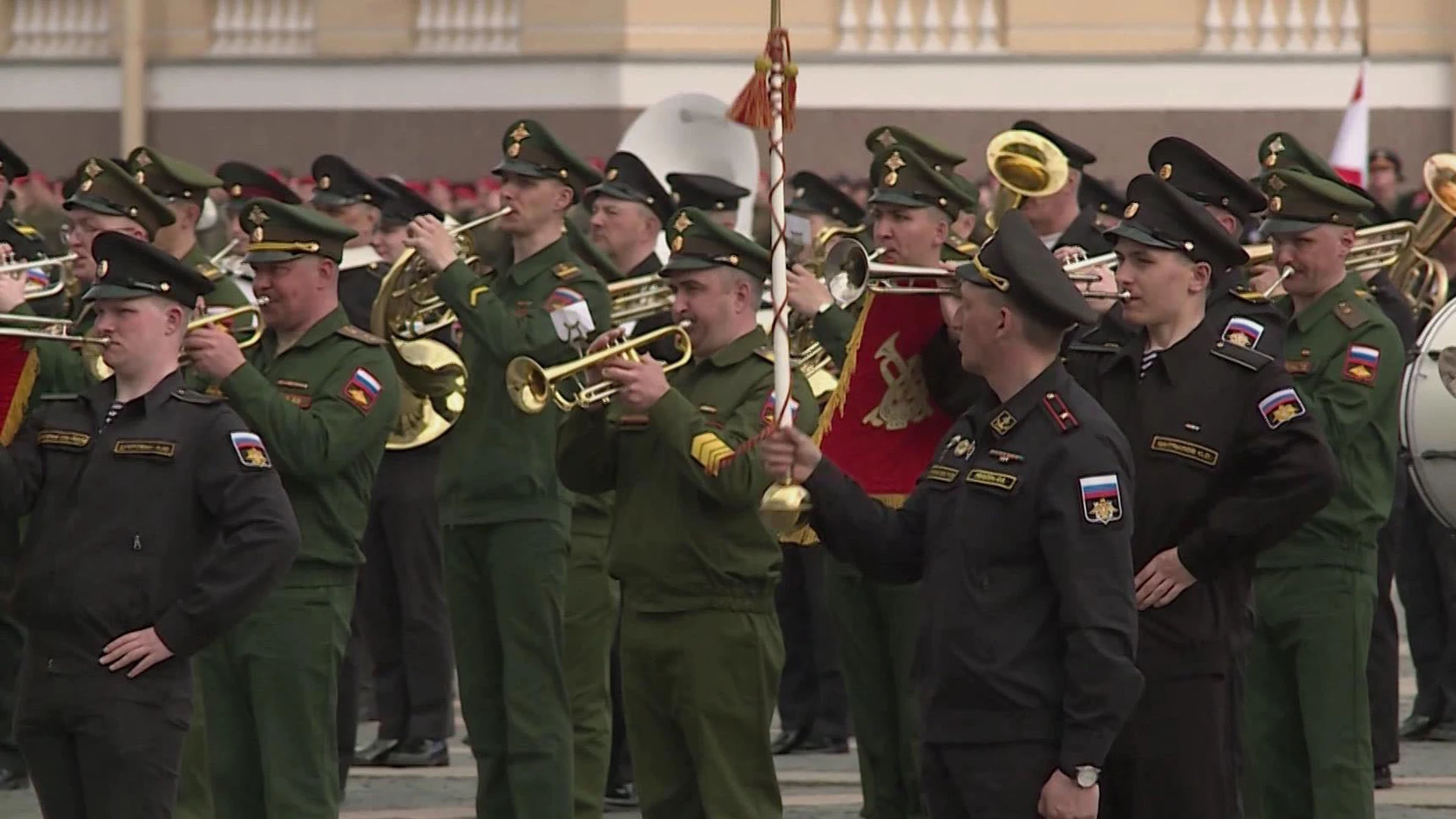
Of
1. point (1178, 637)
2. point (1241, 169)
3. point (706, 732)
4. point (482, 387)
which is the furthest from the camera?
point (1241, 169)

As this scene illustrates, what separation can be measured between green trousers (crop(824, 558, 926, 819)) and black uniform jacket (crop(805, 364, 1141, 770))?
→ 114 inches

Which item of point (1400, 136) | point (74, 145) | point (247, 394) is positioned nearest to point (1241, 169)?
point (1400, 136)

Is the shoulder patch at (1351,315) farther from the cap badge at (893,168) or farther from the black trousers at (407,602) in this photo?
the black trousers at (407,602)

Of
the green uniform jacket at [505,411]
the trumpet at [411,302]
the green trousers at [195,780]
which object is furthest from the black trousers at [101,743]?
the trumpet at [411,302]

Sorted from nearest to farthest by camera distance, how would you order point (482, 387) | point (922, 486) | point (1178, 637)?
point (922, 486)
point (1178, 637)
point (482, 387)

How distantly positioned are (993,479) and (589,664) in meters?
3.55

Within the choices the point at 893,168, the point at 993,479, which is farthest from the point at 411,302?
the point at 993,479

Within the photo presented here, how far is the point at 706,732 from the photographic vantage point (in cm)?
895

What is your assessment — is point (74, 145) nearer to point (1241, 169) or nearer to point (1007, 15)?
point (1007, 15)

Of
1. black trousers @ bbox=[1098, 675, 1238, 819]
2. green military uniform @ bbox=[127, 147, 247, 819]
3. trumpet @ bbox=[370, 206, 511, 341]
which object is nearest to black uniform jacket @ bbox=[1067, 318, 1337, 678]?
black trousers @ bbox=[1098, 675, 1238, 819]

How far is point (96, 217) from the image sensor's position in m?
10.3

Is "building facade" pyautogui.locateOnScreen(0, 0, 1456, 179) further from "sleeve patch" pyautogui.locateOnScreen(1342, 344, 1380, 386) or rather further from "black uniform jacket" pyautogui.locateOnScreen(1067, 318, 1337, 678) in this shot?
"black uniform jacket" pyautogui.locateOnScreen(1067, 318, 1337, 678)

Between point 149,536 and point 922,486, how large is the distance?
1990mm

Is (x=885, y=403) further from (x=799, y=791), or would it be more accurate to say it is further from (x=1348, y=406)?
(x=799, y=791)
